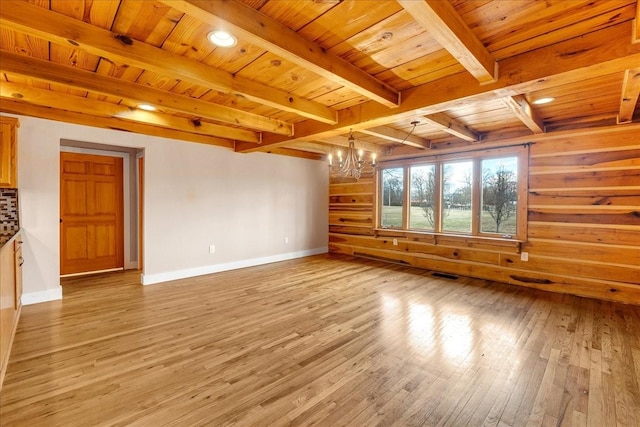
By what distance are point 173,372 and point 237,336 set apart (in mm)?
644

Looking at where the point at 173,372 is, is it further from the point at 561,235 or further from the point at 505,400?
the point at 561,235

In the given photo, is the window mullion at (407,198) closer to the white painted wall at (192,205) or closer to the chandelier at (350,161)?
the white painted wall at (192,205)

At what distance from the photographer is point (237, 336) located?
2.68 m

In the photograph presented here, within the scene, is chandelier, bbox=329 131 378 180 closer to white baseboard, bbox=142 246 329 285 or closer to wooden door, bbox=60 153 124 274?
white baseboard, bbox=142 246 329 285

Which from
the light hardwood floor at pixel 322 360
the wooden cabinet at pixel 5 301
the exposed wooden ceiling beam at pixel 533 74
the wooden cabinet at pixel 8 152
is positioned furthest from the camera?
the wooden cabinet at pixel 8 152

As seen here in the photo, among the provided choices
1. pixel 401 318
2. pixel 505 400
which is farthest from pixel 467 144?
pixel 505 400

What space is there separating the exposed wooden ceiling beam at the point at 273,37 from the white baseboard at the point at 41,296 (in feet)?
12.9

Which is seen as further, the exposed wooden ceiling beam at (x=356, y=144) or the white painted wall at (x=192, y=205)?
the exposed wooden ceiling beam at (x=356, y=144)

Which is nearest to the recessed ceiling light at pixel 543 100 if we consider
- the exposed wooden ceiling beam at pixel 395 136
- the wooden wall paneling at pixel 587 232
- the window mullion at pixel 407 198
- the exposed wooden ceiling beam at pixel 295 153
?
the exposed wooden ceiling beam at pixel 395 136

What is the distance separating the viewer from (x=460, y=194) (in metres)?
5.11

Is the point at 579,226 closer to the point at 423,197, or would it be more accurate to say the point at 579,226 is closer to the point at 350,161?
the point at 423,197

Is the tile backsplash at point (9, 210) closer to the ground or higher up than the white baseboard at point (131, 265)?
higher up

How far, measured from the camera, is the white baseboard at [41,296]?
343 centimetres

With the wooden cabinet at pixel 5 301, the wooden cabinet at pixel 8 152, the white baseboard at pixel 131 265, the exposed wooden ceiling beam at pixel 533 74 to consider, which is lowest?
the white baseboard at pixel 131 265
